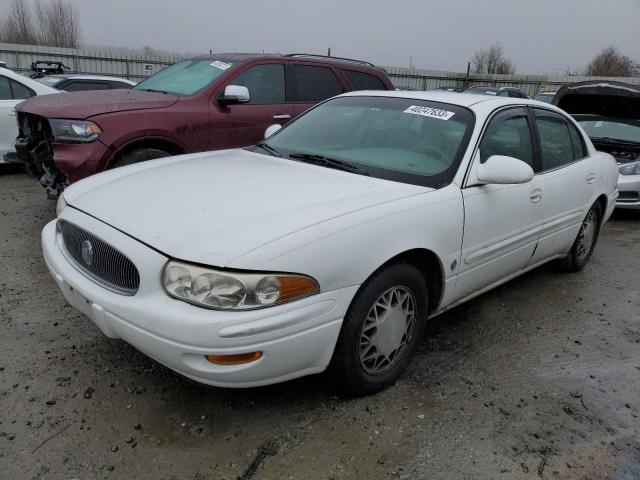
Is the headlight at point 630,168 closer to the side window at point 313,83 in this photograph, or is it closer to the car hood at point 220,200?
the side window at point 313,83

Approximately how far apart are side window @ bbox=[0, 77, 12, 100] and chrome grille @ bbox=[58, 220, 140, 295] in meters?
5.05

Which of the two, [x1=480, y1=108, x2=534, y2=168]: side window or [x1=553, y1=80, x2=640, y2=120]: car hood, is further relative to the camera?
[x1=553, y1=80, x2=640, y2=120]: car hood

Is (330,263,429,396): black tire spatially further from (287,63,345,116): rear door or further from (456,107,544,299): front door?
(287,63,345,116): rear door

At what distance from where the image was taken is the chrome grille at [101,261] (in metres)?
2.27

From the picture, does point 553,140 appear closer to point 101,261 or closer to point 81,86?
point 101,261

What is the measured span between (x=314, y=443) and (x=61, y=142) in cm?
339

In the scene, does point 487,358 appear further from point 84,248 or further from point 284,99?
point 284,99

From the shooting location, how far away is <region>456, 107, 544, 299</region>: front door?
300 centimetres

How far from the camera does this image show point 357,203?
252 centimetres

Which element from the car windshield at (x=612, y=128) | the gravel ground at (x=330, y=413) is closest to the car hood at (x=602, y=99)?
the car windshield at (x=612, y=128)

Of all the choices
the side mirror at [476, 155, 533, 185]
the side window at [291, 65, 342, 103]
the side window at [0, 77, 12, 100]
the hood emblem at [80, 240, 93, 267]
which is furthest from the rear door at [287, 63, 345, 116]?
the side window at [0, 77, 12, 100]

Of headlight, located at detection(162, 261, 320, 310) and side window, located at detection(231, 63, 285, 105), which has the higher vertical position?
side window, located at detection(231, 63, 285, 105)

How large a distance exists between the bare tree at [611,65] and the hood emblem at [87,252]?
49291mm

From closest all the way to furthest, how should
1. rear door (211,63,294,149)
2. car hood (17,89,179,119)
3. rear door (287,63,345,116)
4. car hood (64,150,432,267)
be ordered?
car hood (64,150,432,267) < car hood (17,89,179,119) < rear door (211,63,294,149) < rear door (287,63,345,116)
